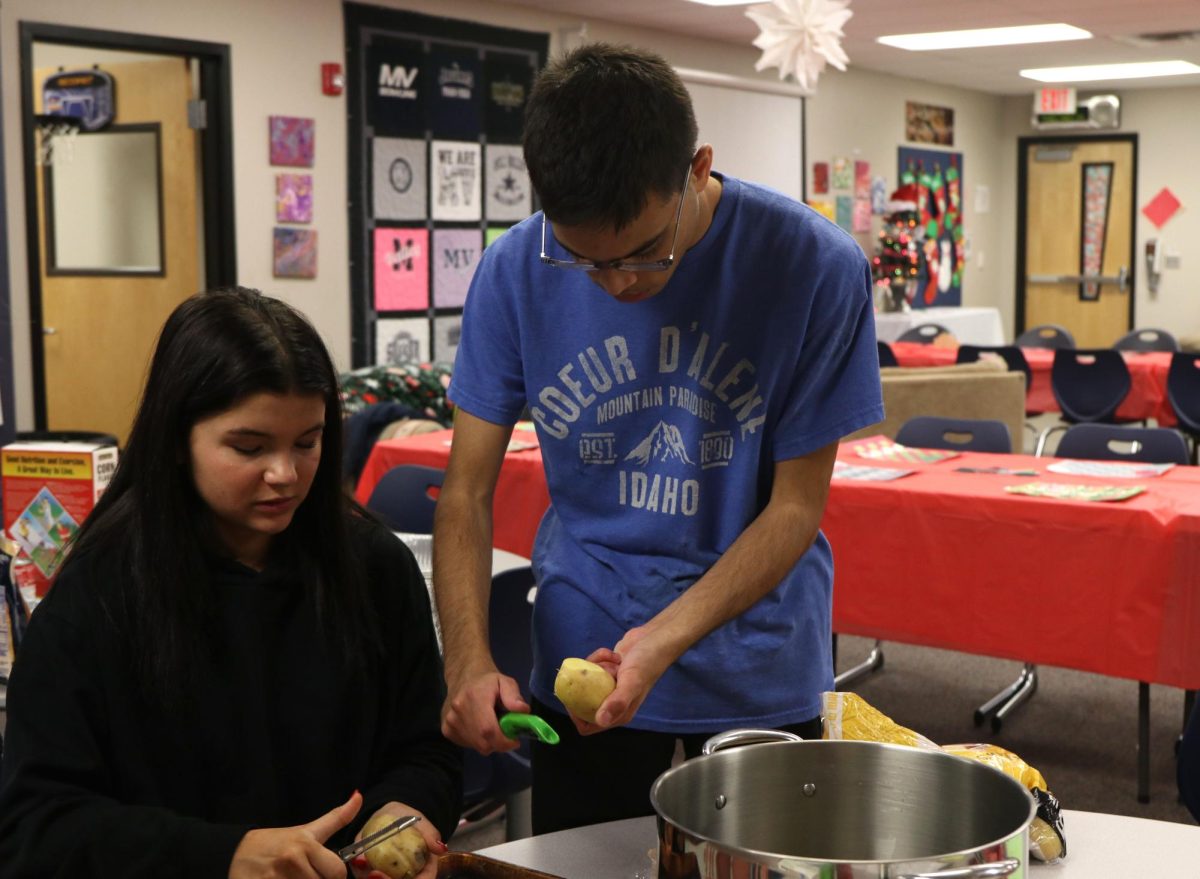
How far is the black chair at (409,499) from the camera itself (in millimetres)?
3225

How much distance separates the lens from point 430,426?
486cm

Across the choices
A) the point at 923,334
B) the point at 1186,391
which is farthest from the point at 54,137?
the point at 1186,391

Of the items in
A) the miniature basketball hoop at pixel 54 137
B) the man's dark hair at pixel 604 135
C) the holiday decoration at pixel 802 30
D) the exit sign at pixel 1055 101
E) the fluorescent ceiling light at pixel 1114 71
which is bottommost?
the man's dark hair at pixel 604 135

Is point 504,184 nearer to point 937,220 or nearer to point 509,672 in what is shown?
point 937,220

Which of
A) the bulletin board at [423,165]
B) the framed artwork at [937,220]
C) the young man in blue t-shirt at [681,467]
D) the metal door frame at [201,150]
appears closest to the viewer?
the young man in blue t-shirt at [681,467]

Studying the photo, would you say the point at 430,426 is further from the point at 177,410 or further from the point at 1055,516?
the point at 177,410

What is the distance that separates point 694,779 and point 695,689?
0.42 meters

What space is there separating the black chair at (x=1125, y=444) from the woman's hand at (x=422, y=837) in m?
3.33

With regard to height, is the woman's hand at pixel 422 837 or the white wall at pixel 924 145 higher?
the white wall at pixel 924 145

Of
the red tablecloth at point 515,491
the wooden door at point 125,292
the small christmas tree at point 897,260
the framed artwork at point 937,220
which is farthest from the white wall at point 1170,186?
the red tablecloth at point 515,491

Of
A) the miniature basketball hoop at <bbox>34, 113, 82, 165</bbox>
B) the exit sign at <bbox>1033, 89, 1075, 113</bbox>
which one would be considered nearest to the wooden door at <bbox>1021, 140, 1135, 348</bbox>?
the exit sign at <bbox>1033, 89, 1075, 113</bbox>

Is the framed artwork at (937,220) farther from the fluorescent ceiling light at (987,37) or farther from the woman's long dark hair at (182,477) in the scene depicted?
the woman's long dark hair at (182,477)

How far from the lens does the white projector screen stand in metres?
9.41

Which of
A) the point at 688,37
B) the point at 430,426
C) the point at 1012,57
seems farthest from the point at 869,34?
the point at 430,426
